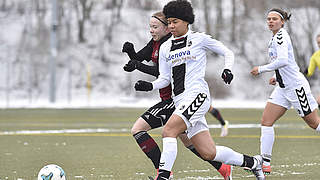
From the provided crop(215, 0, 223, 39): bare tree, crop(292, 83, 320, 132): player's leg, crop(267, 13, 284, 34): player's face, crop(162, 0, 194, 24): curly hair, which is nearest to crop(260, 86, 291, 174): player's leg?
crop(292, 83, 320, 132): player's leg

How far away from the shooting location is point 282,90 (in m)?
8.61

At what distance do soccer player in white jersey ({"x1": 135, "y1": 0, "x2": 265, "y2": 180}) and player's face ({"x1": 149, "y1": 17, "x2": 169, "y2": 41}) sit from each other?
24.2 inches

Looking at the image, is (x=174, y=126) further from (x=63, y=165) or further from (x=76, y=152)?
(x=76, y=152)

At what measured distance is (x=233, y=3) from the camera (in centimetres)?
3484

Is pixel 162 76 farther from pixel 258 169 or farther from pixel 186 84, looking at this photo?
pixel 258 169

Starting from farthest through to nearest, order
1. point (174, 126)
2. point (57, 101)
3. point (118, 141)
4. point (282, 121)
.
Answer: point (57, 101) → point (282, 121) → point (118, 141) → point (174, 126)

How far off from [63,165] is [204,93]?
10.1 ft

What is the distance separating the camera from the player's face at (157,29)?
761cm

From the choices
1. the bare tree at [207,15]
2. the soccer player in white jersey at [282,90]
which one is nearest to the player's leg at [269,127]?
the soccer player in white jersey at [282,90]

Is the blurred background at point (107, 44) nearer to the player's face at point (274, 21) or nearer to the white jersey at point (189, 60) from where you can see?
the player's face at point (274, 21)

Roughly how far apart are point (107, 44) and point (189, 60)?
27118 millimetres

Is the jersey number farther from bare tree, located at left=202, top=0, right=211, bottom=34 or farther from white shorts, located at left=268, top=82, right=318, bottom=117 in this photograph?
bare tree, located at left=202, top=0, right=211, bottom=34

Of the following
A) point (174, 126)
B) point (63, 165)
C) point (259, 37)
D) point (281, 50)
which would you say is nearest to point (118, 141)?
point (63, 165)

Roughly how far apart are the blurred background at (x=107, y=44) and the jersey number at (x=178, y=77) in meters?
19.7
